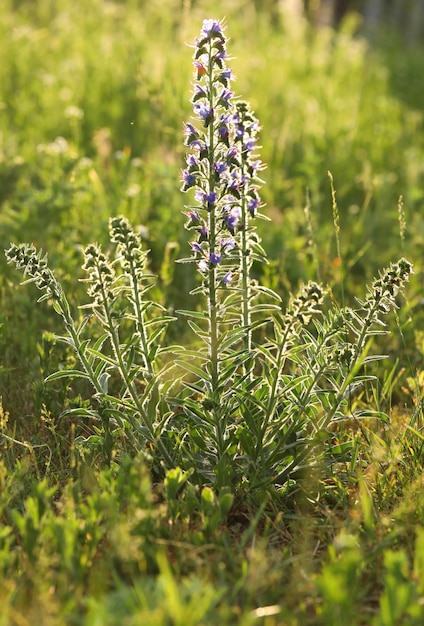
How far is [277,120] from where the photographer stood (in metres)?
6.34

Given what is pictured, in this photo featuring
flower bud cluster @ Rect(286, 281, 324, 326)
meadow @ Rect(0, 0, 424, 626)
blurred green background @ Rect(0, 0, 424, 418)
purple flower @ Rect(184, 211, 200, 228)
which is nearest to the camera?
meadow @ Rect(0, 0, 424, 626)

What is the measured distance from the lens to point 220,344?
9.02 feet

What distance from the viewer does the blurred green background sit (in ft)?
12.6

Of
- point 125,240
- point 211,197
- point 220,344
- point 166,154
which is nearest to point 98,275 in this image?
point 125,240

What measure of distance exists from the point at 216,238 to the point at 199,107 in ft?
1.36

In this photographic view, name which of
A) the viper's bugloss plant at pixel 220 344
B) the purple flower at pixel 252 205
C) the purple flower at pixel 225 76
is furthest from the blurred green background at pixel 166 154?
the purple flower at pixel 225 76

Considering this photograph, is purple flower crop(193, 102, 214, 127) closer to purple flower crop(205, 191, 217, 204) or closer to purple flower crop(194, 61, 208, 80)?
purple flower crop(194, 61, 208, 80)

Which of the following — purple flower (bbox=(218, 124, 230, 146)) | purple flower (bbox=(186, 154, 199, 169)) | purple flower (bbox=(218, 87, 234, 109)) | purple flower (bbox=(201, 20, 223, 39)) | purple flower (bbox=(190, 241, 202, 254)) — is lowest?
purple flower (bbox=(190, 241, 202, 254))

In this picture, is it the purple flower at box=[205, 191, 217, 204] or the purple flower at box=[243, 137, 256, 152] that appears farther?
the purple flower at box=[243, 137, 256, 152]

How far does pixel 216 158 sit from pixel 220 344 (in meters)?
0.68

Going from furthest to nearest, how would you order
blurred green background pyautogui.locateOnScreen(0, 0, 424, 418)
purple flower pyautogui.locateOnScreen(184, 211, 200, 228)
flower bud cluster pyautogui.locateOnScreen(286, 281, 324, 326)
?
blurred green background pyautogui.locateOnScreen(0, 0, 424, 418) < purple flower pyautogui.locateOnScreen(184, 211, 200, 228) < flower bud cluster pyautogui.locateOnScreen(286, 281, 324, 326)

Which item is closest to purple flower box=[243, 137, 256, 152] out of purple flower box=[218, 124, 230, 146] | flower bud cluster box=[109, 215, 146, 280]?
purple flower box=[218, 124, 230, 146]

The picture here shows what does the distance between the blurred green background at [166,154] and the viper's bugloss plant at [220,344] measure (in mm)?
509

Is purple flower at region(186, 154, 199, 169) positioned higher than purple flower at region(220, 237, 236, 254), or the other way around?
purple flower at region(186, 154, 199, 169)
